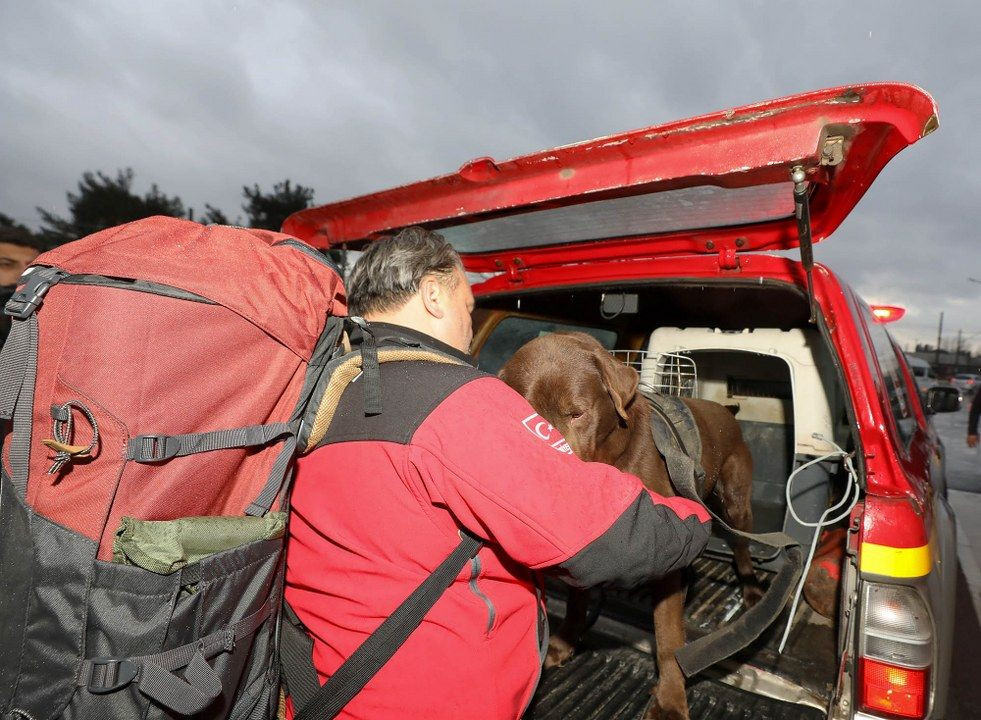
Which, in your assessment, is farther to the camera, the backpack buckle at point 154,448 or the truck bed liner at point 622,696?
the truck bed liner at point 622,696

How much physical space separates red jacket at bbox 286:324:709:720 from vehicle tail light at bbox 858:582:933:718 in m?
0.78

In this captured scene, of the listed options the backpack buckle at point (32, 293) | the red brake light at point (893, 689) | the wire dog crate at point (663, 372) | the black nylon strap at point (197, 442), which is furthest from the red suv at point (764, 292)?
the backpack buckle at point (32, 293)

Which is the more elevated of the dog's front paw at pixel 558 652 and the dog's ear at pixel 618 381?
the dog's ear at pixel 618 381

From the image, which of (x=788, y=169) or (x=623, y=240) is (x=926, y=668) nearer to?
(x=788, y=169)

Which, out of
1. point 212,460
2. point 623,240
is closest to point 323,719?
point 212,460

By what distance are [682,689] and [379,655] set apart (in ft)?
5.52

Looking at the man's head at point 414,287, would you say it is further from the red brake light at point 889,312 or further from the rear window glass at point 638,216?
the red brake light at point 889,312

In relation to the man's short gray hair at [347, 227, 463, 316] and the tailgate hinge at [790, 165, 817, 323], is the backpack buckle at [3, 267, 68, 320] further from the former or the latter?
the tailgate hinge at [790, 165, 817, 323]

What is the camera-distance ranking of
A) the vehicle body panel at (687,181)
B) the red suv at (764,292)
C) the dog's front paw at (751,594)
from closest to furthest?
the vehicle body panel at (687,181), the red suv at (764,292), the dog's front paw at (751,594)

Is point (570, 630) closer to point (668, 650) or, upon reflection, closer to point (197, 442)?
point (668, 650)

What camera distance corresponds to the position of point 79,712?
3.60 ft

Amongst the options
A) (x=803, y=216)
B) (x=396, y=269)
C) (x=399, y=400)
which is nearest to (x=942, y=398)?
(x=803, y=216)

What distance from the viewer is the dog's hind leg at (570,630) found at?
117 inches

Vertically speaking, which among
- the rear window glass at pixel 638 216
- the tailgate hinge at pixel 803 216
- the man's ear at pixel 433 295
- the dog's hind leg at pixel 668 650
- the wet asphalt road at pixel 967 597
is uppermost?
the rear window glass at pixel 638 216
